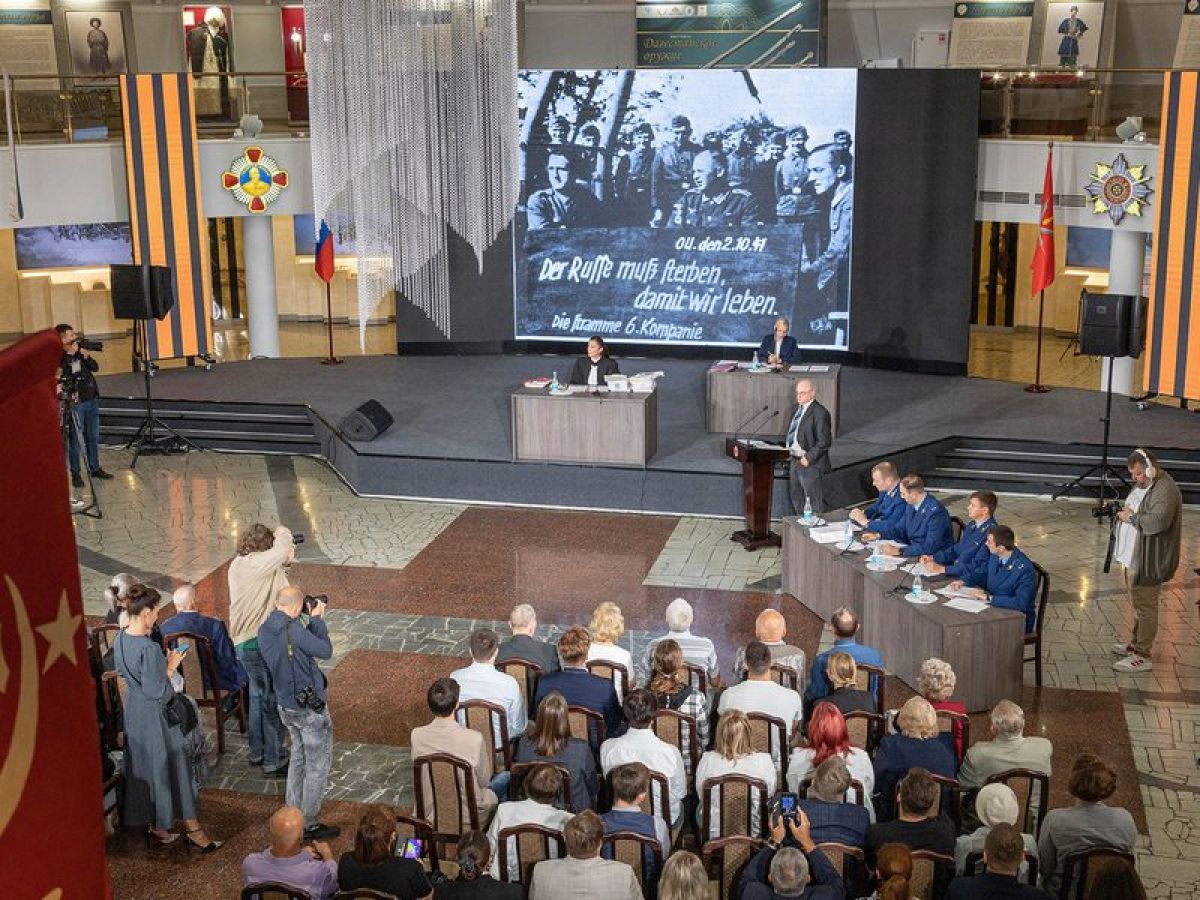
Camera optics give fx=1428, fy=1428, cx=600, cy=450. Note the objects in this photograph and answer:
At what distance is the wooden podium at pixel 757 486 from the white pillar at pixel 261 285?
28.3 ft

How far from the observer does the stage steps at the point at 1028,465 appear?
1374 centimetres

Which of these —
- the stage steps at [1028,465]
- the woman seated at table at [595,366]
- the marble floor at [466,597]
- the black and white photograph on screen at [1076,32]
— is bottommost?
the marble floor at [466,597]

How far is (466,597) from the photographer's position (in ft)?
37.4

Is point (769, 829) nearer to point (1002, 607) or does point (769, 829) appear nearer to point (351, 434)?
point (1002, 607)

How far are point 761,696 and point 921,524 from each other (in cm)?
343

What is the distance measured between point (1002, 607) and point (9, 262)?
1674 centimetres

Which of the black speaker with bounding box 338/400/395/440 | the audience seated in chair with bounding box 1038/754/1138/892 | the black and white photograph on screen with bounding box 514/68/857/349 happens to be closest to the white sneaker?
the audience seated in chair with bounding box 1038/754/1138/892

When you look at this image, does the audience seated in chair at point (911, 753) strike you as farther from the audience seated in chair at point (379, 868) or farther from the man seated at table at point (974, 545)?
the man seated at table at point (974, 545)

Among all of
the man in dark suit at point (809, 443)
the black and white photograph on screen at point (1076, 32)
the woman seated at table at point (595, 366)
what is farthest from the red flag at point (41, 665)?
the black and white photograph on screen at point (1076, 32)

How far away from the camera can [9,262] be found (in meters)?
21.0

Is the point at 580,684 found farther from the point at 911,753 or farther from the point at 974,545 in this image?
the point at 974,545

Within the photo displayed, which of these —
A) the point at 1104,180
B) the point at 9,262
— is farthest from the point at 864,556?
the point at 9,262

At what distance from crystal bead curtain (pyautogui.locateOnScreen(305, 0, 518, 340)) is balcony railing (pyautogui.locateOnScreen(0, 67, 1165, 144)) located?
232 inches

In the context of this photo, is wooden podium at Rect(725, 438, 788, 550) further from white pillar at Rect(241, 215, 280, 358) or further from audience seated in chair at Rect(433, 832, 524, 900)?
white pillar at Rect(241, 215, 280, 358)
